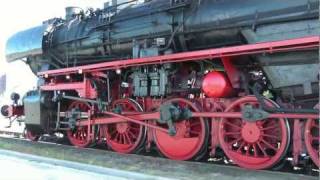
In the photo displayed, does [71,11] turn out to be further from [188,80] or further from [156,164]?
[156,164]

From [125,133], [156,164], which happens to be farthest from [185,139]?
[125,133]

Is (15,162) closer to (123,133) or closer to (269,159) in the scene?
(123,133)

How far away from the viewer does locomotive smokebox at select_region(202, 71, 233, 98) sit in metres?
6.21

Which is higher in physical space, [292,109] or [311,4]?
[311,4]

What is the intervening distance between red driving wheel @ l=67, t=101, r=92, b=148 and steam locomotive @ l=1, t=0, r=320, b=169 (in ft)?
0.08

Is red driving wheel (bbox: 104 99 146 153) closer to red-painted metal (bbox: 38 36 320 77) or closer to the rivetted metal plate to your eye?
red-painted metal (bbox: 38 36 320 77)

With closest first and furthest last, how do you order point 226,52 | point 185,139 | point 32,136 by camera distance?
point 226,52, point 185,139, point 32,136

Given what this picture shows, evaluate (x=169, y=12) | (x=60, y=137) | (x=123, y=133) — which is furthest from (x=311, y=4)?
(x=60, y=137)

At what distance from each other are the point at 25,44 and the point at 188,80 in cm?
466

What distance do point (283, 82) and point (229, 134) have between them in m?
1.09

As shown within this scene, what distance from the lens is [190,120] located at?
6855 millimetres

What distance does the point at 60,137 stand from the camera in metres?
10.0

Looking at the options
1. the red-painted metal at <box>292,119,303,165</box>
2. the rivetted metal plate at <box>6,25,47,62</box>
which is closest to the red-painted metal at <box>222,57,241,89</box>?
the red-painted metal at <box>292,119,303,165</box>

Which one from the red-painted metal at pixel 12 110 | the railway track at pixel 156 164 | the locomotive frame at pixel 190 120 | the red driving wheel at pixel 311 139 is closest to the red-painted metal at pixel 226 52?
the locomotive frame at pixel 190 120
